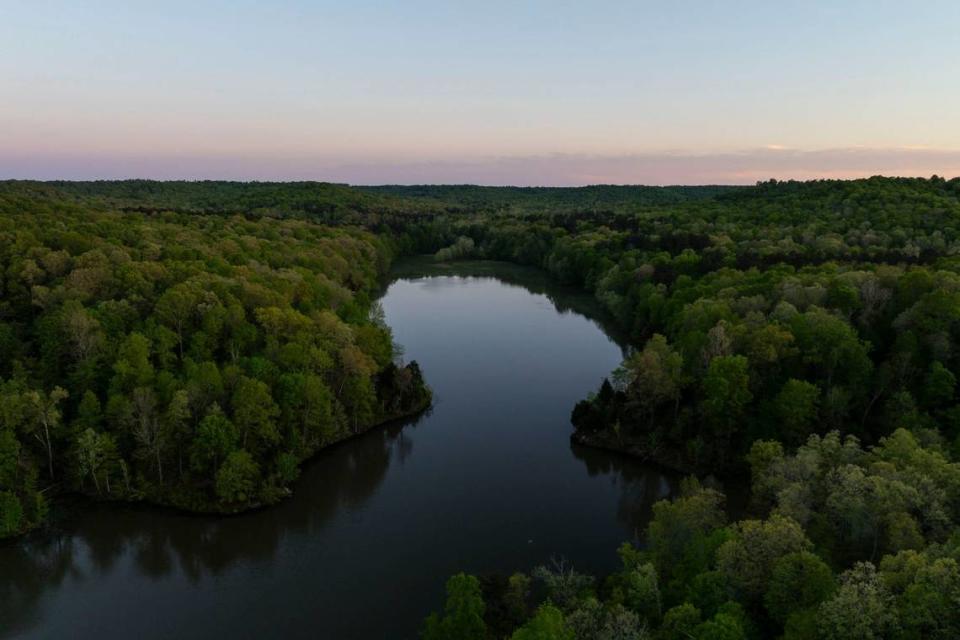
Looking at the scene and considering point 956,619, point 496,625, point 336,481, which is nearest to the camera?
point 956,619

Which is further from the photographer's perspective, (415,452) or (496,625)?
(415,452)

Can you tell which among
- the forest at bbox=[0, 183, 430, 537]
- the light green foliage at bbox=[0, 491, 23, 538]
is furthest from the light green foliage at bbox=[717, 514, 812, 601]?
the light green foliage at bbox=[0, 491, 23, 538]

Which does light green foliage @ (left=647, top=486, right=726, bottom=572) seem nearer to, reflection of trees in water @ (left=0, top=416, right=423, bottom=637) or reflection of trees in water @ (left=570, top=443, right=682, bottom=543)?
reflection of trees in water @ (left=570, top=443, right=682, bottom=543)

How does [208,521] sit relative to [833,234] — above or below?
below

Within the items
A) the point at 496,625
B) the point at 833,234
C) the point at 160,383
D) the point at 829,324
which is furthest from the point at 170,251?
the point at 833,234

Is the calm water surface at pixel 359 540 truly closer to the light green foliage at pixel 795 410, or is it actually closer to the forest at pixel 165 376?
the forest at pixel 165 376

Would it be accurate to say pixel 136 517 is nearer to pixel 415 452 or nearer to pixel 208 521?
pixel 208 521

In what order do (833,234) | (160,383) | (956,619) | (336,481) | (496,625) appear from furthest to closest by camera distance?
(833,234) → (336,481) → (160,383) → (496,625) → (956,619)
